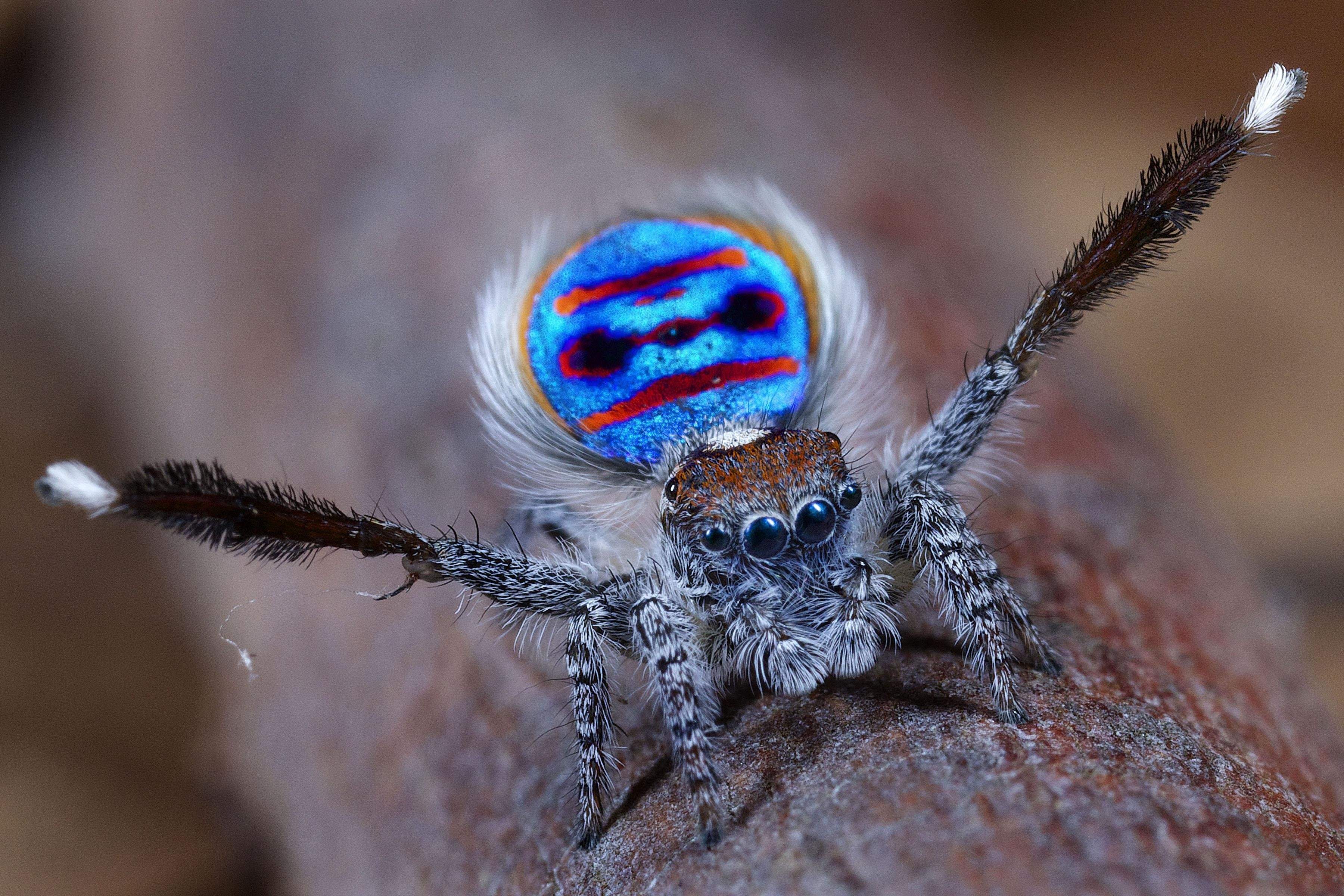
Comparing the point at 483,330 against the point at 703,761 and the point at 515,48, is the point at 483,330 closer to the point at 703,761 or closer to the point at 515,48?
the point at 703,761

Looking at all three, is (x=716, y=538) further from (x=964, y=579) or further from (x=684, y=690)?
(x=964, y=579)

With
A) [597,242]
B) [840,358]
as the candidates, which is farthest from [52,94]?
[840,358]

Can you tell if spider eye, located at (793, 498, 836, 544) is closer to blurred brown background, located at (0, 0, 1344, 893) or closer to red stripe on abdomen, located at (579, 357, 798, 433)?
red stripe on abdomen, located at (579, 357, 798, 433)

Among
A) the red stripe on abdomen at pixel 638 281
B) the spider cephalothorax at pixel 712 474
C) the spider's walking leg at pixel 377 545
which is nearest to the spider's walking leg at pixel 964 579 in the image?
the spider cephalothorax at pixel 712 474

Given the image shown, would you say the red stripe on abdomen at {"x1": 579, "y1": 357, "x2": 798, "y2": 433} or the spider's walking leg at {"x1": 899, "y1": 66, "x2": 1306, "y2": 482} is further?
the red stripe on abdomen at {"x1": 579, "y1": 357, "x2": 798, "y2": 433}

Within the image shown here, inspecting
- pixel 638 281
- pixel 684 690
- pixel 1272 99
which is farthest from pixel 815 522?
pixel 1272 99

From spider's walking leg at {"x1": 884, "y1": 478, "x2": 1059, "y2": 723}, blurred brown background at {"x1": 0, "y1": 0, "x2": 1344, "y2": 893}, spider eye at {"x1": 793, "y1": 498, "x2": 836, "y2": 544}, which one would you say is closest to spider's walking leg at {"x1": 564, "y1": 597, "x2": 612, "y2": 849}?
spider eye at {"x1": 793, "y1": 498, "x2": 836, "y2": 544}
